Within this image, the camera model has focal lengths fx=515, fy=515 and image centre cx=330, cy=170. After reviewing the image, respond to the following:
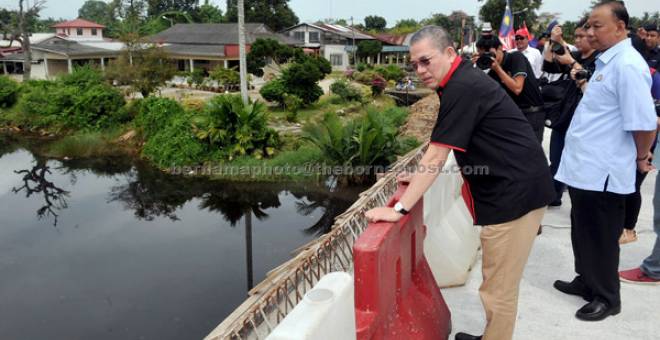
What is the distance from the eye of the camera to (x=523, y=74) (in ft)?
12.5

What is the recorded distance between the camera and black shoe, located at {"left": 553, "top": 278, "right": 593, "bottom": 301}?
113 inches

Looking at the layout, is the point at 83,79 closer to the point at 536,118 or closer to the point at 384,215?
the point at 536,118

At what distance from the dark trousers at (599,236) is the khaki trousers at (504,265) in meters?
0.56

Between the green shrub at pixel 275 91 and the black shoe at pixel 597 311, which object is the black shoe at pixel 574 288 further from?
the green shrub at pixel 275 91

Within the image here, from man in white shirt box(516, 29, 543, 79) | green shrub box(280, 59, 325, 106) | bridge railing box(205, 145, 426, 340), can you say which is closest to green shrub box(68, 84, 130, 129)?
green shrub box(280, 59, 325, 106)

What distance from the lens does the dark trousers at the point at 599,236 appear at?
8.14 ft

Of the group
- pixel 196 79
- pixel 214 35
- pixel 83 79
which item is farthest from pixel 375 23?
pixel 83 79

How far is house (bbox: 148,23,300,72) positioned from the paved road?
27.0 m

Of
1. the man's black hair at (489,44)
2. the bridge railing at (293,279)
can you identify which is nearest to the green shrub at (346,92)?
the bridge railing at (293,279)

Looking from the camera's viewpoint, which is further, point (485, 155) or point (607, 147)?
point (607, 147)

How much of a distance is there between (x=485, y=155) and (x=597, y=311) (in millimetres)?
1279

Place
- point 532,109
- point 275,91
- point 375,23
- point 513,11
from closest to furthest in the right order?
point 532,109 < point 275,91 < point 513,11 < point 375,23

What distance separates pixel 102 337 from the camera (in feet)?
18.1

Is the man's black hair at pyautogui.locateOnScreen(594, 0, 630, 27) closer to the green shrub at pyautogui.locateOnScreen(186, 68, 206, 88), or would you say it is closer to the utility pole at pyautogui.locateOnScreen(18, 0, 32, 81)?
the green shrub at pyautogui.locateOnScreen(186, 68, 206, 88)
